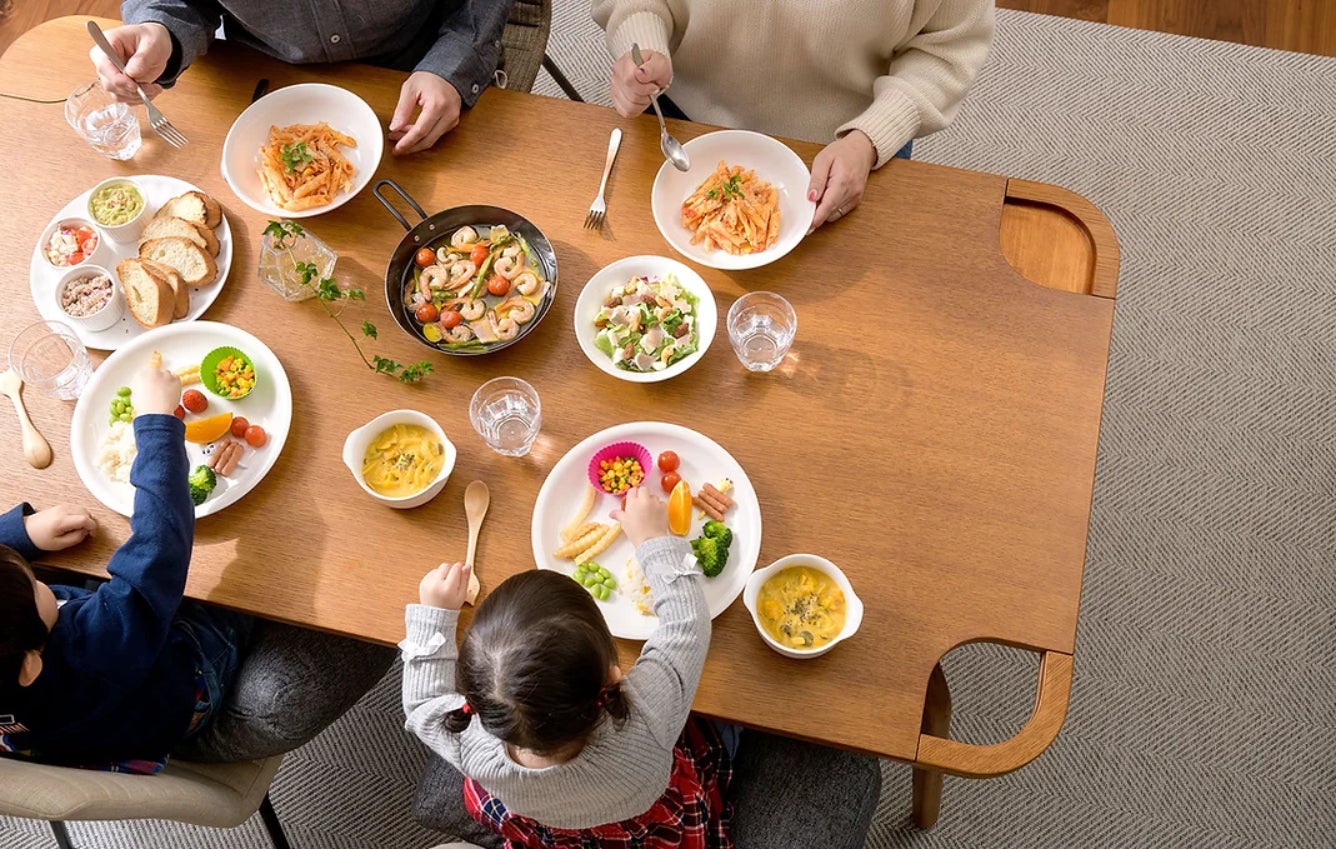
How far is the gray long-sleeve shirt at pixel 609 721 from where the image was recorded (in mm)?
1338

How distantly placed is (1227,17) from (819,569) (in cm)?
267

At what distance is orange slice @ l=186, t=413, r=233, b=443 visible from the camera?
153 cm

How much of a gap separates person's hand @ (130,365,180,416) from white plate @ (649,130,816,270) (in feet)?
2.68

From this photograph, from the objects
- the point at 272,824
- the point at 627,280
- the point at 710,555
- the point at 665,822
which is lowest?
the point at 272,824

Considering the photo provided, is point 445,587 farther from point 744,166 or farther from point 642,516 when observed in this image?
point 744,166

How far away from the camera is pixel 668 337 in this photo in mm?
1564

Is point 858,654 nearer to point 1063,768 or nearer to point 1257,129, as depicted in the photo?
point 1063,768

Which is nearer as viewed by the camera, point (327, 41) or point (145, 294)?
point (145, 294)

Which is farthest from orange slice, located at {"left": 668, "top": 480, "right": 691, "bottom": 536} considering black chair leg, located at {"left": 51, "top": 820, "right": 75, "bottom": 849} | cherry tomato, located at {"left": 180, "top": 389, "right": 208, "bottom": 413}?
black chair leg, located at {"left": 51, "top": 820, "right": 75, "bottom": 849}

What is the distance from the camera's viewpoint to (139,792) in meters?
1.43

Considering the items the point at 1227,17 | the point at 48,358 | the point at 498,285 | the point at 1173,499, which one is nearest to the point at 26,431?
the point at 48,358

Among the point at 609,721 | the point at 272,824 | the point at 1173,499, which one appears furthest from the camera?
the point at 1173,499

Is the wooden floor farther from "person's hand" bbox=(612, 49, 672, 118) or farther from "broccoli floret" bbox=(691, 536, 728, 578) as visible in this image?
"broccoli floret" bbox=(691, 536, 728, 578)

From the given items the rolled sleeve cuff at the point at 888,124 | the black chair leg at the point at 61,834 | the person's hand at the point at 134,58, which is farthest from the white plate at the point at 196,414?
the rolled sleeve cuff at the point at 888,124
